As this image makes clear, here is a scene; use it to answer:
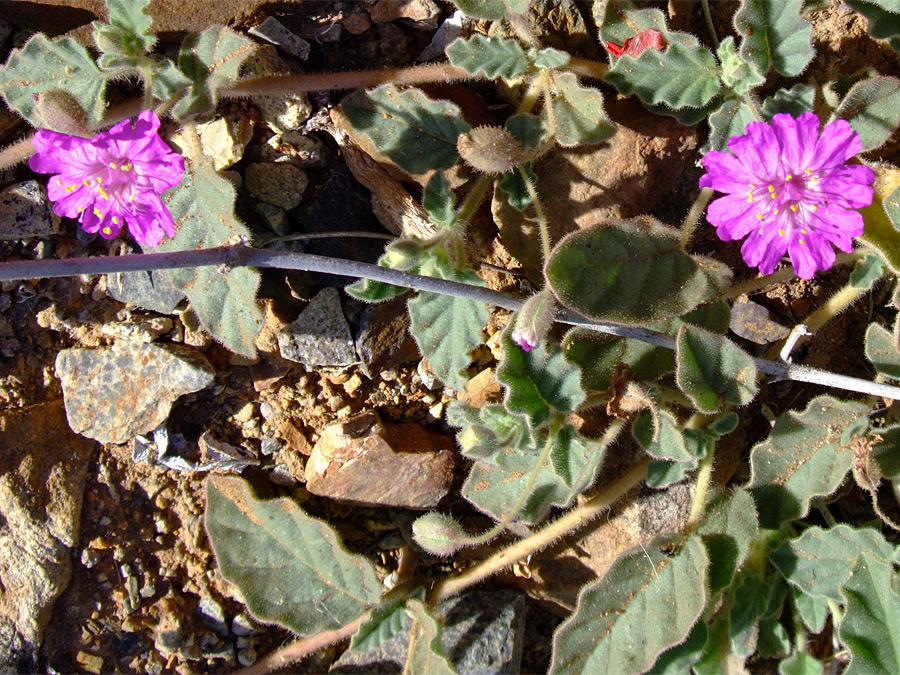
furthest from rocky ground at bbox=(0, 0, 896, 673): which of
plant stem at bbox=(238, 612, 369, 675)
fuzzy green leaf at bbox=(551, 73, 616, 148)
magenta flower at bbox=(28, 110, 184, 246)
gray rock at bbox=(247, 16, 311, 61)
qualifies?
magenta flower at bbox=(28, 110, 184, 246)

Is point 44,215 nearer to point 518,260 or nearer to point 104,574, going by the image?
point 104,574

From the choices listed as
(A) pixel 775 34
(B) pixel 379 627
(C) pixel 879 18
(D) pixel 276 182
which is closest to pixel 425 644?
(B) pixel 379 627

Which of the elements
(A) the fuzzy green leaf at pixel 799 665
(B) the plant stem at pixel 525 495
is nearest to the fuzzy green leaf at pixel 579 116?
(B) the plant stem at pixel 525 495

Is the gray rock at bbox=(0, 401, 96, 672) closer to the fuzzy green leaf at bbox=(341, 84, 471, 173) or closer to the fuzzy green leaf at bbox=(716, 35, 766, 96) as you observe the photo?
the fuzzy green leaf at bbox=(341, 84, 471, 173)

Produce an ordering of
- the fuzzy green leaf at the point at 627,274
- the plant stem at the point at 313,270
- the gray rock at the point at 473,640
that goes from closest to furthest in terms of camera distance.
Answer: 1. the plant stem at the point at 313,270
2. the fuzzy green leaf at the point at 627,274
3. the gray rock at the point at 473,640

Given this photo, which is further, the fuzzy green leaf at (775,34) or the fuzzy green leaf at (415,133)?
the fuzzy green leaf at (415,133)

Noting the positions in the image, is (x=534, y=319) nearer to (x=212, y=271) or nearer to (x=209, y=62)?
(x=212, y=271)

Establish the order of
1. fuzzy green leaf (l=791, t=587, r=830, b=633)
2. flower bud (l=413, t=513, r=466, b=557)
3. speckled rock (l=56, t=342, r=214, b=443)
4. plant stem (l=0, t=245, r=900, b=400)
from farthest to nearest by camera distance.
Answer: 1. speckled rock (l=56, t=342, r=214, b=443)
2. fuzzy green leaf (l=791, t=587, r=830, b=633)
3. flower bud (l=413, t=513, r=466, b=557)
4. plant stem (l=0, t=245, r=900, b=400)

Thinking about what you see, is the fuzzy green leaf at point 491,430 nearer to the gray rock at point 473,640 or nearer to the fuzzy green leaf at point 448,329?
the fuzzy green leaf at point 448,329
